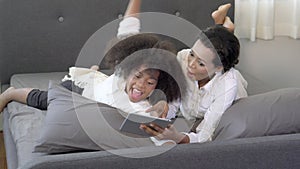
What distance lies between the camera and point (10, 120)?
193 centimetres

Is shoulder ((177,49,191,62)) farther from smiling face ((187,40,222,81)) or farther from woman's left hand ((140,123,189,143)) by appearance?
woman's left hand ((140,123,189,143))

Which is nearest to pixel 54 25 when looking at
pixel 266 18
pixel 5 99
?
pixel 5 99

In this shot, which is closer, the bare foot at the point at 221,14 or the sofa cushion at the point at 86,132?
the sofa cushion at the point at 86,132

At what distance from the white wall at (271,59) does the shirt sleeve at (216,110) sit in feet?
3.87

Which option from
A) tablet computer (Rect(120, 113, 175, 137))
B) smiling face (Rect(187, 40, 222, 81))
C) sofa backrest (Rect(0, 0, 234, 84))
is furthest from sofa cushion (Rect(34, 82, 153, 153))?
sofa backrest (Rect(0, 0, 234, 84))

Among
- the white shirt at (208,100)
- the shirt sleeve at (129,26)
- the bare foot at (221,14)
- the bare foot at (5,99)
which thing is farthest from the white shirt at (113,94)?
the bare foot at (221,14)

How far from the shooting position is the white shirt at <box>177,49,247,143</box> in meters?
1.48

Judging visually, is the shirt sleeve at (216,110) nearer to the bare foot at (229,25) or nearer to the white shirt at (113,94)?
the white shirt at (113,94)

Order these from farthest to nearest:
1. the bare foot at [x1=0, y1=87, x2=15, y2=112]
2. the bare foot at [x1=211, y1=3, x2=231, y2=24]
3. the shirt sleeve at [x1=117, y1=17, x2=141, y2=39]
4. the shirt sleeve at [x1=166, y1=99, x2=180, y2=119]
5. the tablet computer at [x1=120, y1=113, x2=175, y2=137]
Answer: the bare foot at [x1=211, y1=3, x2=231, y2=24] → the bare foot at [x1=0, y1=87, x2=15, y2=112] → the shirt sleeve at [x1=117, y1=17, x2=141, y2=39] → the shirt sleeve at [x1=166, y1=99, x2=180, y2=119] → the tablet computer at [x1=120, y1=113, x2=175, y2=137]

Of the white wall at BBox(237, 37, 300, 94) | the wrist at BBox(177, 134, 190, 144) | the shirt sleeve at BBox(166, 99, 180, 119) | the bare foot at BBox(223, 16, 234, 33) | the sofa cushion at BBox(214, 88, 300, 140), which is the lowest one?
the white wall at BBox(237, 37, 300, 94)

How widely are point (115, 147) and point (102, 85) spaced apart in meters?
0.36

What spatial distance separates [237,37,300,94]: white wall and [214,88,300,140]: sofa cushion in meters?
1.26

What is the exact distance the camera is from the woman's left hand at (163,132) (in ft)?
4.28

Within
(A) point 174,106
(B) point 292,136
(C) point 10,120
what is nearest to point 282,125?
(B) point 292,136
